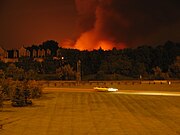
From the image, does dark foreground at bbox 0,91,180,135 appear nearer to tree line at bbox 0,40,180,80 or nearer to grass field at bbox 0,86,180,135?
grass field at bbox 0,86,180,135

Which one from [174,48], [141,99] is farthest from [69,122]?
[174,48]

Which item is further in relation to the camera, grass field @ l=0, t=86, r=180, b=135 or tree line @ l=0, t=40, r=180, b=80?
tree line @ l=0, t=40, r=180, b=80

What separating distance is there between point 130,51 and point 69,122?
89.9m

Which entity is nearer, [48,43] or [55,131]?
[55,131]

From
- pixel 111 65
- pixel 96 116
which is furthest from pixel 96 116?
pixel 111 65

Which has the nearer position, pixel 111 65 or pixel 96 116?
pixel 96 116

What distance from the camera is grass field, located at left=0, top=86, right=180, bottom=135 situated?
26.2 m

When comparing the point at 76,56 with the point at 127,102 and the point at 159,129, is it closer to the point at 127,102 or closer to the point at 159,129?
the point at 127,102

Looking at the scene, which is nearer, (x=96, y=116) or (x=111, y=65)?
(x=96, y=116)

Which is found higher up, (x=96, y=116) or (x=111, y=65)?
(x=111, y=65)

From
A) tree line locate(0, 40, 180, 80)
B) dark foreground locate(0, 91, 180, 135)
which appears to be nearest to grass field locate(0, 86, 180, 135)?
dark foreground locate(0, 91, 180, 135)

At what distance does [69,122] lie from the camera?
29.5 metres

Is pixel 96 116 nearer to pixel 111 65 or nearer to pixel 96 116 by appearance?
pixel 96 116

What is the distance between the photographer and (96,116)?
107 ft
